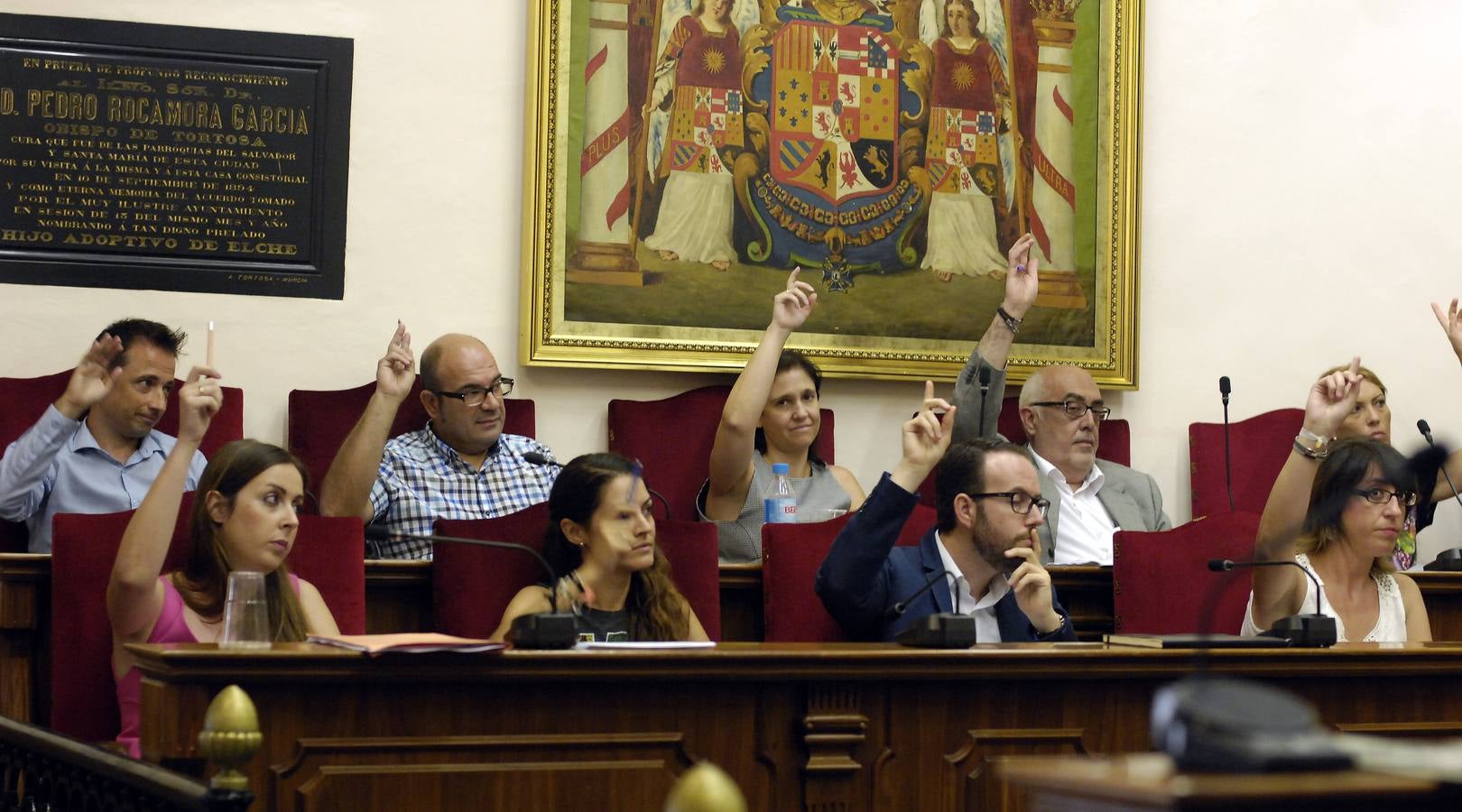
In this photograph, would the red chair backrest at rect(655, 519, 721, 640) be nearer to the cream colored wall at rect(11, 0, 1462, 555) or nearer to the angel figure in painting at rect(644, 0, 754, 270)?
the cream colored wall at rect(11, 0, 1462, 555)

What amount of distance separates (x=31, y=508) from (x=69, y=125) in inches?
46.2

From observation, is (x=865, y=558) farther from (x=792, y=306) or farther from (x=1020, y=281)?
(x=1020, y=281)

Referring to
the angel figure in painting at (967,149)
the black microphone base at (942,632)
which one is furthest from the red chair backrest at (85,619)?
the angel figure in painting at (967,149)

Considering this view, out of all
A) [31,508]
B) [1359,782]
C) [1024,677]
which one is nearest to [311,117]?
[31,508]

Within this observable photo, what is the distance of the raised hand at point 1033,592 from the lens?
9.93 feet

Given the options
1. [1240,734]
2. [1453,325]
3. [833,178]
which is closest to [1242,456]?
[1453,325]

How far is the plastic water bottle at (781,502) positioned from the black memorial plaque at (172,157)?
1357mm

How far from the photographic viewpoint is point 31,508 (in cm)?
369

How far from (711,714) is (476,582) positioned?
2.92ft

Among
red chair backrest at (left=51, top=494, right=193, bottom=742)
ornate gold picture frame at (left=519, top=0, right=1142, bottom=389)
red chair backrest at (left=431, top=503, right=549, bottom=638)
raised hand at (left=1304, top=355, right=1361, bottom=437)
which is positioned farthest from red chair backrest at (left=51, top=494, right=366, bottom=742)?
raised hand at (left=1304, top=355, right=1361, bottom=437)

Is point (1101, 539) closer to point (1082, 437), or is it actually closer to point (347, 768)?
point (1082, 437)

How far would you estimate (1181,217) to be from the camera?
507 cm

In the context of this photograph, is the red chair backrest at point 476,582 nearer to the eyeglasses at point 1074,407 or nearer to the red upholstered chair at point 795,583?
the red upholstered chair at point 795,583

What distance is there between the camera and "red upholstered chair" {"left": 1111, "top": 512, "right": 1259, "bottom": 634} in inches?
140
